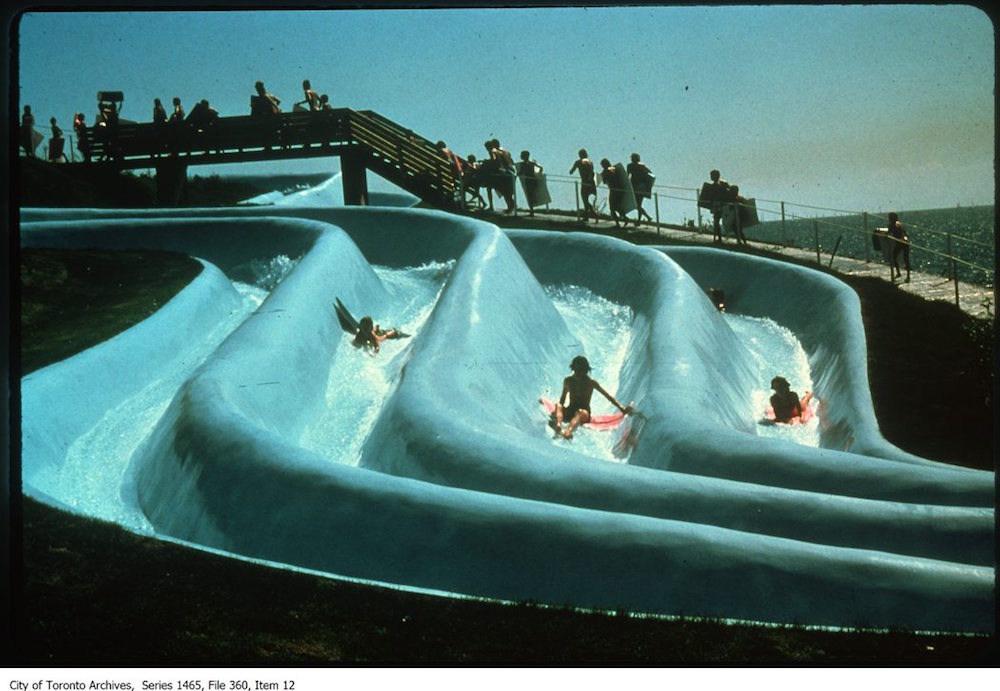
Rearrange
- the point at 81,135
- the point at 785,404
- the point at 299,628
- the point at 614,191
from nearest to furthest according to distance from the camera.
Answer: the point at 299,628, the point at 785,404, the point at 81,135, the point at 614,191

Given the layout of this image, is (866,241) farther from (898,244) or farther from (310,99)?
(310,99)

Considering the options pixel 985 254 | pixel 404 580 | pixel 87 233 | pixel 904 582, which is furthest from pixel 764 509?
pixel 87 233

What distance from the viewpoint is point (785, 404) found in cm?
983

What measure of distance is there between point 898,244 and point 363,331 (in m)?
4.75

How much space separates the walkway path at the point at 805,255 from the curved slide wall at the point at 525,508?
72.8 inches

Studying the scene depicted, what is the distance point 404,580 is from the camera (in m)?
6.31

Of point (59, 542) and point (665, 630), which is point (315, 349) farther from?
point (665, 630)

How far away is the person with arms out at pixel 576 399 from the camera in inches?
377

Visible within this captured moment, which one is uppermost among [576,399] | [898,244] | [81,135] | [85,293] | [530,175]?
[81,135]

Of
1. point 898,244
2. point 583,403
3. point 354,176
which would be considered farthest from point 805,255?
point 354,176

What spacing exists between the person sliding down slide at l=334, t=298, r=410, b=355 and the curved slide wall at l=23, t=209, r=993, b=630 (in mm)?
1643

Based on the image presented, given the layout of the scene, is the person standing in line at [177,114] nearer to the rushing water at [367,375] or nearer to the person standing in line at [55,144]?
the person standing in line at [55,144]

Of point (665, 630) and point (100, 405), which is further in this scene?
point (100, 405)

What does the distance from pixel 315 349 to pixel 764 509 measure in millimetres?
5062
